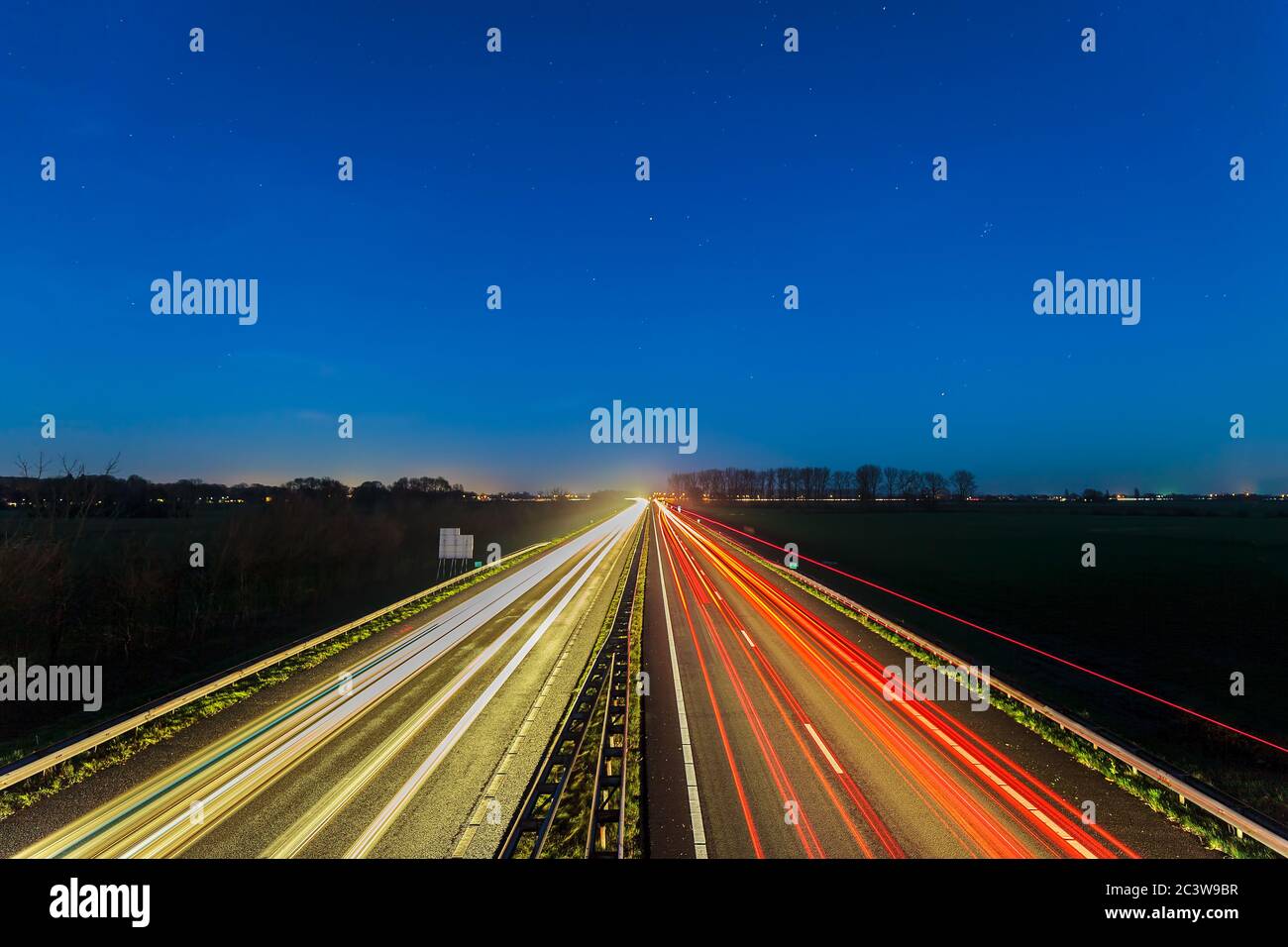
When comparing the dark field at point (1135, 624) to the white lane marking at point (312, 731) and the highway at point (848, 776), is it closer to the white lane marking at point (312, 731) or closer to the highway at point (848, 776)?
the highway at point (848, 776)

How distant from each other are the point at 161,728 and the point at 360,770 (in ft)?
20.8

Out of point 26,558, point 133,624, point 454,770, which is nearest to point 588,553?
point 133,624

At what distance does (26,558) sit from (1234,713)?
4039 centimetres

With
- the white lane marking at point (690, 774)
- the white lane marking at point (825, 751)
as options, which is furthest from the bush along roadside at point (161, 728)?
the white lane marking at point (825, 751)

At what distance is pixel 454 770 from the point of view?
36.9ft

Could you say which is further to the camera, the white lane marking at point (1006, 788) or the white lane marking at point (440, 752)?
the white lane marking at point (1006, 788)

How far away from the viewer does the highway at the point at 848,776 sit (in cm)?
889

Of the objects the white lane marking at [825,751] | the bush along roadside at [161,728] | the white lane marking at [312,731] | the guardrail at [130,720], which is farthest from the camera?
the white lane marking at [825,751]

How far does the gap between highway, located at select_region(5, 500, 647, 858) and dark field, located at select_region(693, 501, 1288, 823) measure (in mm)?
14778

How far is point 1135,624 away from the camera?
28172 mm

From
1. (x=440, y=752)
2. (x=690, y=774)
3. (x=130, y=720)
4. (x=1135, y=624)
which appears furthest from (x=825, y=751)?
(x=1135, y=624)

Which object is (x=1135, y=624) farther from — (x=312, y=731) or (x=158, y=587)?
Result: (x=158, y=587)

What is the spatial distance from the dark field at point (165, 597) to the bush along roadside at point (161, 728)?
6.72 feet
